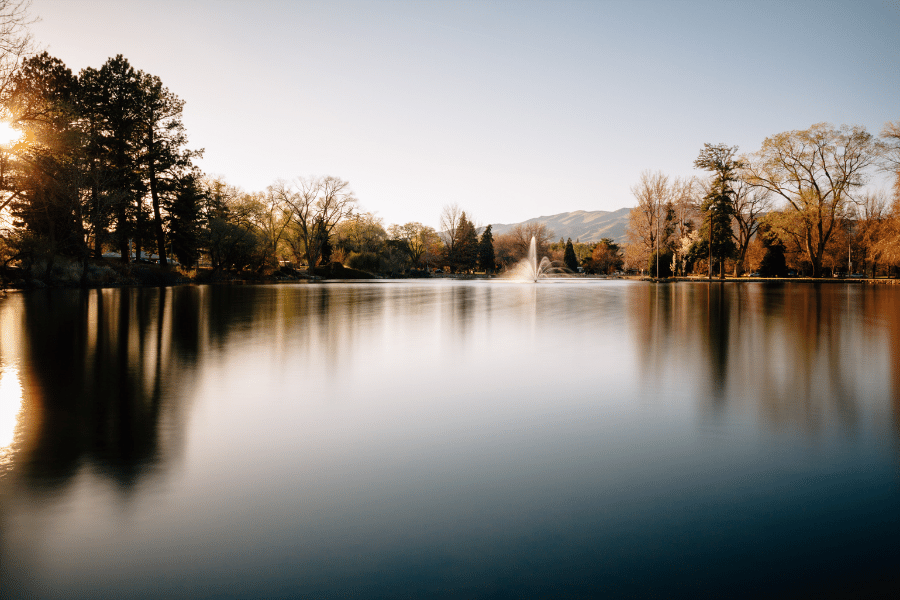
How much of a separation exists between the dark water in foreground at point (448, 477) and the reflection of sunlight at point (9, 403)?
0.04 meters

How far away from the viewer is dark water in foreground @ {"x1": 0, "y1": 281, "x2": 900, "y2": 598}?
7.73 feet

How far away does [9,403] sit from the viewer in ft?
18.0

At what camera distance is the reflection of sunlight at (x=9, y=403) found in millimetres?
4471

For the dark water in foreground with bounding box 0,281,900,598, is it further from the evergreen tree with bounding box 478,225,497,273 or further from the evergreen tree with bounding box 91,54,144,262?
the evergreen tree with bounding box 478,225,497,273

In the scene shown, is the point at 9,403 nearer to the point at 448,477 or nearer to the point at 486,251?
the point at 448,477

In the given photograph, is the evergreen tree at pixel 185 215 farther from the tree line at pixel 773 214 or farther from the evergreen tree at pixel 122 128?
the tree line at pixel 773 214

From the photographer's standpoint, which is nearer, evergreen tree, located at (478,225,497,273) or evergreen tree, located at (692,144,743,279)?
evergreen tree, located at (692,144,743,279)

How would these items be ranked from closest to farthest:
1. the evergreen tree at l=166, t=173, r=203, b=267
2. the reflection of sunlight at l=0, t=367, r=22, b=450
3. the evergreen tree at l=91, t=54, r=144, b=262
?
the reflection of sunlight at l=0, t=367, r=22, b=450 → the evergreen tree at l=91, t=54, r=144, b=262 → the evergreen tree at l=166, t=173, r=203, b=267

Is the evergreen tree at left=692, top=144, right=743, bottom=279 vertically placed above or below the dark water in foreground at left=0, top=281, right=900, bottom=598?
above

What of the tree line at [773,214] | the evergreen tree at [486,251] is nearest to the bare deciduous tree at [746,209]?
the tree line at [773,214]

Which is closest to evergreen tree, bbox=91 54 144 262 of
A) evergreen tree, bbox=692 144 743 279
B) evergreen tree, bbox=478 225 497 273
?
evergreen tree, bbox=692 144 743 279

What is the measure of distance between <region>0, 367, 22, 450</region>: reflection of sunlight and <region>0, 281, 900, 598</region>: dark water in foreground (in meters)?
0.04

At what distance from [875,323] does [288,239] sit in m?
79.3

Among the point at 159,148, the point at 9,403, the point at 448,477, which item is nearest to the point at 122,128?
the point at 159,148
